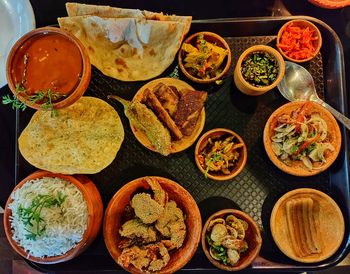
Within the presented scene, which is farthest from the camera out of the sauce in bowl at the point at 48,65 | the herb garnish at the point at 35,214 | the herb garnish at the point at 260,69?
the herb garnish at the point at 260,69

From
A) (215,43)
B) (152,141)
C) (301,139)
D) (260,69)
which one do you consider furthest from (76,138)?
(301,139)

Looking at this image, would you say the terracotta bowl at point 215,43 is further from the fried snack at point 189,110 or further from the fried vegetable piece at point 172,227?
the fried vegetable piece at point 172,227

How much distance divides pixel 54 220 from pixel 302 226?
1270mm

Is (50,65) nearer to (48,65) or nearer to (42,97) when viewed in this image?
(48,65)

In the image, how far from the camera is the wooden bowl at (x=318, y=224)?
230 cm

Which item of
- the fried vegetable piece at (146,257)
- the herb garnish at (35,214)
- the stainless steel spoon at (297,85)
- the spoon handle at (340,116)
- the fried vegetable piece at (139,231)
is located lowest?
the fried vegetable piece at (146,257)

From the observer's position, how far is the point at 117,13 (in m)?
2.43

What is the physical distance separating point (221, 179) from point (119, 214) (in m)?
0.56

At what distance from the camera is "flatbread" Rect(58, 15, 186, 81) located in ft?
7.82

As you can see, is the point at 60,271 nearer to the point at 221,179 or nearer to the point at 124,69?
the point at 221,179

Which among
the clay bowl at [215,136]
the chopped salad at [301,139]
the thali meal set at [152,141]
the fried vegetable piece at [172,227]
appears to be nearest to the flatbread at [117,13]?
the thali meal set at [152,141]

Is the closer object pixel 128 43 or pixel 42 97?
pixel 42 97

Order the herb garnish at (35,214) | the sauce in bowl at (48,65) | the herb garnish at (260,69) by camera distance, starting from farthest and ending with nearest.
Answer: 1. the herb garnish at (260,69)
2. the sauce in bowl at (48,65)
3. the herb garnish at (35,214)

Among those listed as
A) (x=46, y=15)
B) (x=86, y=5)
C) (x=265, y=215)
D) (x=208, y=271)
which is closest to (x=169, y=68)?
(x=86, y=5)
